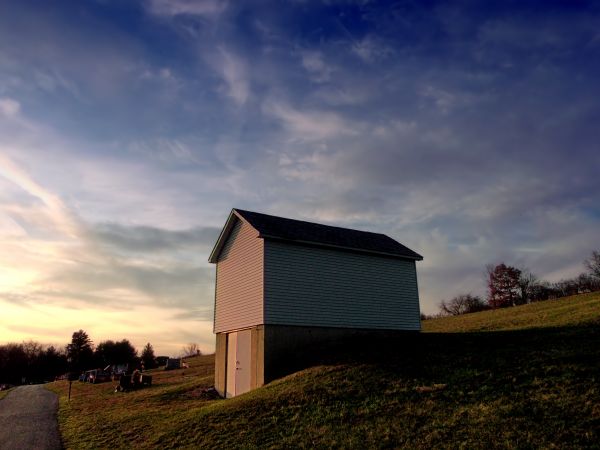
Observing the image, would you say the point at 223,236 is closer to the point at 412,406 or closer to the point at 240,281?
the point at 240,281

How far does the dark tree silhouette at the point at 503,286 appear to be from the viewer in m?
74.4

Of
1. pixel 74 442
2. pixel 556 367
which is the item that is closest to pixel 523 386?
pixel 556 367

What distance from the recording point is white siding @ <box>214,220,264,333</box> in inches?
939

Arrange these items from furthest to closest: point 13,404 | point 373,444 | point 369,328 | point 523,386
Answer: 1. point 13,404
2. point 369,328
3. point 523,386
4. point 373,444

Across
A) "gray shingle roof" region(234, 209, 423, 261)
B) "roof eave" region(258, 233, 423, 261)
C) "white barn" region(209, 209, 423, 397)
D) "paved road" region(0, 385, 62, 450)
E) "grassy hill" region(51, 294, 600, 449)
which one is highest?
"gray shingle roof" region(234, 209, 423, 261)

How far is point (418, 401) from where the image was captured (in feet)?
47.4

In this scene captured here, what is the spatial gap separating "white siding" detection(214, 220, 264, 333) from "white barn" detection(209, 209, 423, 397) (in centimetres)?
5

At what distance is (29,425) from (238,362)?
33.7 ft

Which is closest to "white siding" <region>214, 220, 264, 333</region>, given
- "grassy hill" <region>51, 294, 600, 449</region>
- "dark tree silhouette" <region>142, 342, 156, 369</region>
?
"grassy hill" <region>51, 294, 600, 449</region>

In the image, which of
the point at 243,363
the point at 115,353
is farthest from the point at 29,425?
the point at 115,353

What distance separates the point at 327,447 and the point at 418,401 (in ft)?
11.8

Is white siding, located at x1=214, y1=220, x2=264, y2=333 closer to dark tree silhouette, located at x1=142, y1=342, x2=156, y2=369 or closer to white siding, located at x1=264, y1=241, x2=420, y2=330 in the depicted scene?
white siding, located at x1=264, y1=241, x2=420, y2=330

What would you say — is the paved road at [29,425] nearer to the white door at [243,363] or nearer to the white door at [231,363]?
the white door at [231,363]

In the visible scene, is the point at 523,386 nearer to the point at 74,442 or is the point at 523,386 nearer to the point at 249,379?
the point at 249,379
